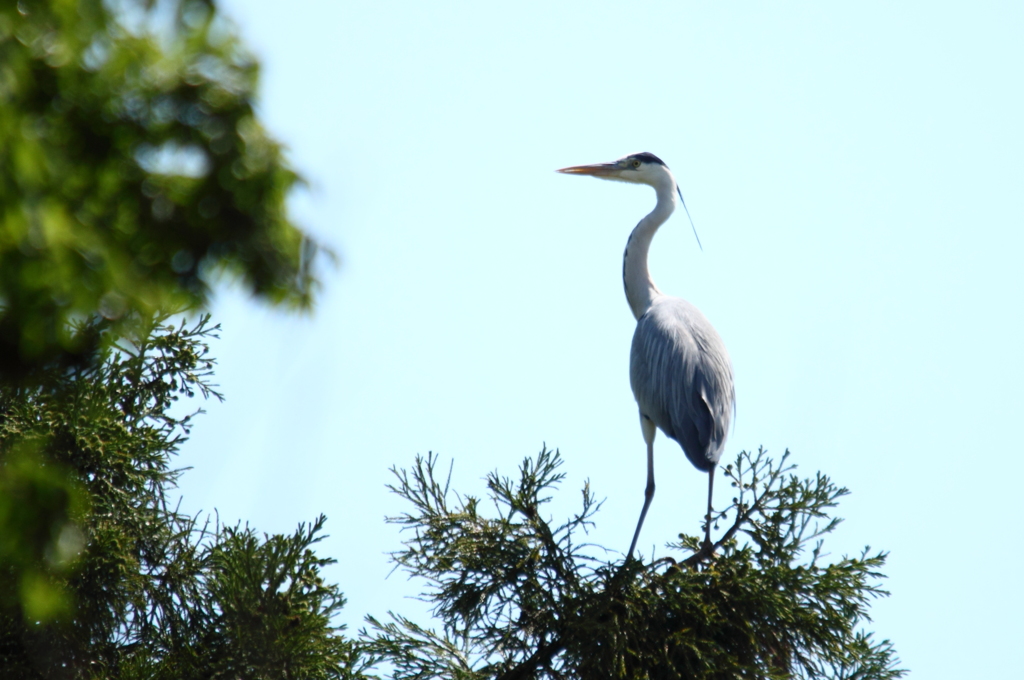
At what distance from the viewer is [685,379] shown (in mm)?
5594

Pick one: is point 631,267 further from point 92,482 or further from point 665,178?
point 92,482

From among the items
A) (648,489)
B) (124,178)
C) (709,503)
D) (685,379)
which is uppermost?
(685,379)

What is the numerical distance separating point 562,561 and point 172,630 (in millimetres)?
1590

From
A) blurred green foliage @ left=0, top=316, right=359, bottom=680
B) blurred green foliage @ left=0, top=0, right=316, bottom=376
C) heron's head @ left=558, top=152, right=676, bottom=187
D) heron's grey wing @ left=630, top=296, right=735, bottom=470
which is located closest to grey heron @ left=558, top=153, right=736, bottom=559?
heron's grey wing @ left=630, top=296, right=735, bottom=470

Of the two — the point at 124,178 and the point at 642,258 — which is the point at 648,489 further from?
the point at 124,178

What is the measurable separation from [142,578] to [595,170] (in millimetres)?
4955

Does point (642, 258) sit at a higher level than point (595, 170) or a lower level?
lower

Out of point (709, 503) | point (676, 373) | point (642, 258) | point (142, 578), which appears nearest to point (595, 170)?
point (642, 258)

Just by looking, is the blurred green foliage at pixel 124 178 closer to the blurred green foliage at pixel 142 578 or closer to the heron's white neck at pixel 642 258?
the blurred green foliage at pixel 142 578

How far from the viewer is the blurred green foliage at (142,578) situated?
11.4ft

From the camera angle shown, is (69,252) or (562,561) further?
(562,561)

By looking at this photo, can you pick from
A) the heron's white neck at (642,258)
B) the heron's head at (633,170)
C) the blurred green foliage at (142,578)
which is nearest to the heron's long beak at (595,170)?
the heron's head at (633,170)

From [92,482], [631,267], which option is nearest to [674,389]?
[631,267]

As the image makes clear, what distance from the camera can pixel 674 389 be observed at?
18.4 ft
